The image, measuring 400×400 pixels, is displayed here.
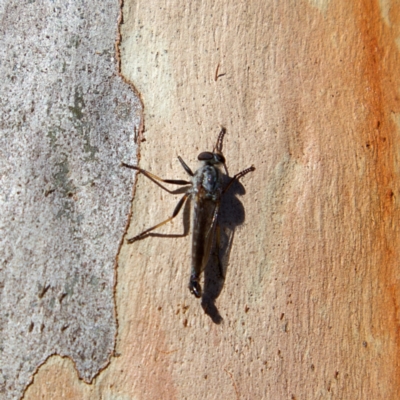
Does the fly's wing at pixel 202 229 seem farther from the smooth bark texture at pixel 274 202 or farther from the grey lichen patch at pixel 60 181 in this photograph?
the grey lichen patch at pixel 60 181

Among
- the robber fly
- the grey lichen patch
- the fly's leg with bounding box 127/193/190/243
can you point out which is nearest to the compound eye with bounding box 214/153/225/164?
the robber fly

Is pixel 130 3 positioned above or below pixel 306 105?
above

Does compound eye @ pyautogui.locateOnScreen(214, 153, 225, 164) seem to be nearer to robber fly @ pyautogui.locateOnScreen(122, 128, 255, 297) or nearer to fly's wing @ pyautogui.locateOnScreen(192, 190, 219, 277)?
robber fly @ pyautogui.locateOnScreen(122, 128, 255, 297)

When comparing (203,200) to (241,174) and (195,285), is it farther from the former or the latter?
(195,285)

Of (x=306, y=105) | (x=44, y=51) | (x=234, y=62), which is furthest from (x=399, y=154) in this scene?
(x=44, y=51)

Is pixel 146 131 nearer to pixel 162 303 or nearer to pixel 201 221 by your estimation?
pixel 201 221

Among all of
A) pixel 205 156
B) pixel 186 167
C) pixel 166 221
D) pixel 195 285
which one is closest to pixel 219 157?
pixel 205 156

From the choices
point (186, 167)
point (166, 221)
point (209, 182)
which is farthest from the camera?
point (209, 182)
